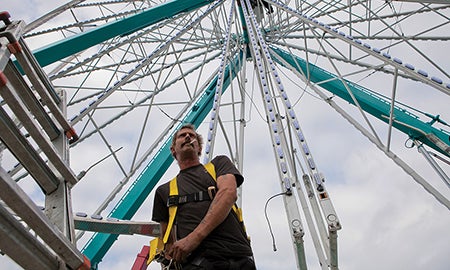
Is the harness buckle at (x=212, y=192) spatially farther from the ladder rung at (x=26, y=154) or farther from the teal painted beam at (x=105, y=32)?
the teal painted beam at (x=105, y=32)

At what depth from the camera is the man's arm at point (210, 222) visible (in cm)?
237

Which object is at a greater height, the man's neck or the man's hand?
the man's neck

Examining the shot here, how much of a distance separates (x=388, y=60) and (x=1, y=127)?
5177 millimetres

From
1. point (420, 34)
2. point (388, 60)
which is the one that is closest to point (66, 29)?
point (388, 60)

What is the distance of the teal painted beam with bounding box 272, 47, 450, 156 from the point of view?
7262mm

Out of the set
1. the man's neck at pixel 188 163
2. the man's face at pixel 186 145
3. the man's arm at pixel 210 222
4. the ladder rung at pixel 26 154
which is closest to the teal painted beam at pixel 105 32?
the man's face at pixel 186 145

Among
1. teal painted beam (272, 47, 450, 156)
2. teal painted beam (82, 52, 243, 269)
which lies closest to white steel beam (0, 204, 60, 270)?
teal painted beam (82, 52, 243, 269)

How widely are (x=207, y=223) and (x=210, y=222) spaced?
0.07 ft

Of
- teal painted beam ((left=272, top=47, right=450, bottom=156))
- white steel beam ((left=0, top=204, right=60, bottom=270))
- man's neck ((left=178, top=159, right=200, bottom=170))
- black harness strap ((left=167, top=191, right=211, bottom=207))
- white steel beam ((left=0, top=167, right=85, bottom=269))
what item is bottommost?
white steel beam ((left=0, top=204, right=60, bottom=270))

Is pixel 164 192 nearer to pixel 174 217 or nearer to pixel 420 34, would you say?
pixel 174 217

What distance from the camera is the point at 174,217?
8.86ft

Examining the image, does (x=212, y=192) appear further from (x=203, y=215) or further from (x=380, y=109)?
(x=380, y=109)

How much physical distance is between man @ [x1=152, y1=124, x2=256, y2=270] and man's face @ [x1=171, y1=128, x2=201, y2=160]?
0.08 metres

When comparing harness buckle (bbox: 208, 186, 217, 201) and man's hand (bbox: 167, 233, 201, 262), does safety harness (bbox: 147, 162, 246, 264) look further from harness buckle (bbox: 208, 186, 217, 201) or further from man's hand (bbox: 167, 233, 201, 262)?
man's hand (bbox: 167, 233, 201, 262)
